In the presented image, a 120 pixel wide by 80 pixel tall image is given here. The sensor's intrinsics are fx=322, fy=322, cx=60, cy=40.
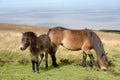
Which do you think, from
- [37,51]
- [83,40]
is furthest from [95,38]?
[37,51]

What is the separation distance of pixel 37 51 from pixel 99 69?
2.86 metres

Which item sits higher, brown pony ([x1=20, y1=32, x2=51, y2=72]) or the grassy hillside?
brown pony ([x1=20, y1=32, x2=51, y2=72])

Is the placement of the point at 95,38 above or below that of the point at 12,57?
above

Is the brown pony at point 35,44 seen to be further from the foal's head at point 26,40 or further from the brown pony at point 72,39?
the brown pony at point 72,39

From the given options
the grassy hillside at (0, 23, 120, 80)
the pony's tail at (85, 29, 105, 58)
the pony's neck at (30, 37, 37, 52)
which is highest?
the pony's neck at (30, 37, 37, 52)

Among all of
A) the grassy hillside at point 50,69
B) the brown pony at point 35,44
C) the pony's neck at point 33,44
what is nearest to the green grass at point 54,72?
the grassy hillside at point 50,69

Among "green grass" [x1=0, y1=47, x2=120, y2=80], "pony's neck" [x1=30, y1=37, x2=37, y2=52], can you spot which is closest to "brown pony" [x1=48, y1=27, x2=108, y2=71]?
"green grass" [x1=0, y1=47, x2=120, y2=80]

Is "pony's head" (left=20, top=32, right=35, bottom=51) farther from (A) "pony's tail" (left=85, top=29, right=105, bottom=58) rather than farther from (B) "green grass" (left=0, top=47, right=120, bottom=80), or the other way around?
(A) "pony's tail" (left=85, top=29, right=105, bottom=58)

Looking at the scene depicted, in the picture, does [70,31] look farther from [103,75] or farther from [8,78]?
[8,78]

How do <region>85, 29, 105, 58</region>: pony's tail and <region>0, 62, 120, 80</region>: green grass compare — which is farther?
<region>85, 29, 105, 58</region>: pony's tail

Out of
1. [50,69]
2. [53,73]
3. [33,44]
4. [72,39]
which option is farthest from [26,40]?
[72,39]

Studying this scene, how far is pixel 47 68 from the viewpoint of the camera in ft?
43.4

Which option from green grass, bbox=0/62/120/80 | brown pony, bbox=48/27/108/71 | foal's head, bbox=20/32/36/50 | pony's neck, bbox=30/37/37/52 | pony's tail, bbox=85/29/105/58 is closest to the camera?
green grass, bbox=0/62/120/80

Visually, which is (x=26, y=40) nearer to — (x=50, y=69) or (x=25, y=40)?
(x=25, y=40)
